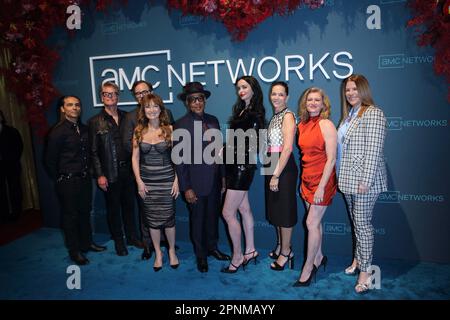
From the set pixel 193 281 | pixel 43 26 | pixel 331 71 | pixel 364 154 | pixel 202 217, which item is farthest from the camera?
pixel 43 26

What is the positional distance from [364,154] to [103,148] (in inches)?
97.0

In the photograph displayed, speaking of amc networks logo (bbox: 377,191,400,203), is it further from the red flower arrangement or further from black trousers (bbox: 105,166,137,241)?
black trousers (bbox: 105,166,137,241)

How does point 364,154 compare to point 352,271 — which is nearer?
point 364,154

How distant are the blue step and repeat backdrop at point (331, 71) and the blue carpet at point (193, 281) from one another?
32 centimetres

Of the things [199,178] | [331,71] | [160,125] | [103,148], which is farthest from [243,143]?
[103,148]

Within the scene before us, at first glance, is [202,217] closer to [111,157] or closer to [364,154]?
[111,157]

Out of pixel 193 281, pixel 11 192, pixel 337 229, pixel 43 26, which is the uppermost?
pixel 43 26

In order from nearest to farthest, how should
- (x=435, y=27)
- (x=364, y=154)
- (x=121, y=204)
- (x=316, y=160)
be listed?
(x=364, y=154) → (x=316, y=160) → (x=435, y=27) → (x=121, y=204)

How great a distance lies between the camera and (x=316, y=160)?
2789 millimetres

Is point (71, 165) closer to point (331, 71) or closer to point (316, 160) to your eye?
point (316, 160)

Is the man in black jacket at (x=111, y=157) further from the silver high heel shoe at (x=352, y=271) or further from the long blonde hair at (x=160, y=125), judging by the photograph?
the silver high heel shoe at (x=352, y=271)

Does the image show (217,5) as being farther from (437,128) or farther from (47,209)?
(47,209)

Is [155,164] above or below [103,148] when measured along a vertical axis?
below
